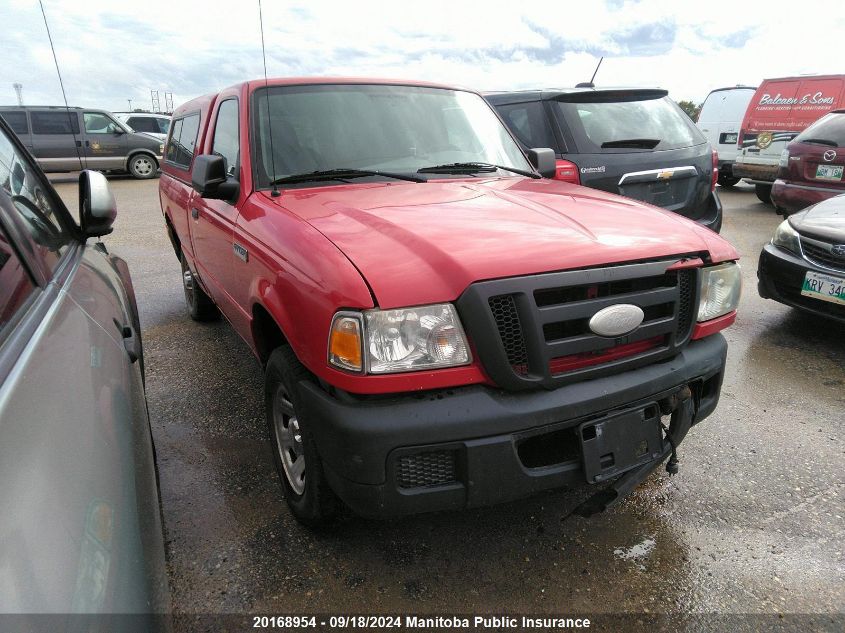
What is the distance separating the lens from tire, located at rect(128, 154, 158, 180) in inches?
612

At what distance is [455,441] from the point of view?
67.0 inches

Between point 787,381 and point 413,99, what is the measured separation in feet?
9.31

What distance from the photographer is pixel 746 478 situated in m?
2.66

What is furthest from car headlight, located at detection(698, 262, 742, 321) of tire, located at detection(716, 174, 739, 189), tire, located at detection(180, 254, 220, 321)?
tire, located at detection(716, 174, 739, 189)

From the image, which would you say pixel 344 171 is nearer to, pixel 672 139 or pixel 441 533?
pixel 441 533

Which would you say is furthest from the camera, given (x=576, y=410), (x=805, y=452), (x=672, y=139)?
(x=672, y=139)

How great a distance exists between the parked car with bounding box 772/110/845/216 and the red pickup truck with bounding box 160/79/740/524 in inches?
207

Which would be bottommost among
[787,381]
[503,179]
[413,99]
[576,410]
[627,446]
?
[787,381]

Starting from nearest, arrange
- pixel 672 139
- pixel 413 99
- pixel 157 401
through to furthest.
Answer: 1. pixel 413 99
2. pixel 157 401
3. pixel 672 139

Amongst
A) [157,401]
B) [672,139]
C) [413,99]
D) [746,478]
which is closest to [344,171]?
[413,99]

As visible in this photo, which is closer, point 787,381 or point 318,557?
point 318,557

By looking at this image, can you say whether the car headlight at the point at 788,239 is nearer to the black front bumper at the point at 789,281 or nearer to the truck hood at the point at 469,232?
the black front bumper at the point at 789,281

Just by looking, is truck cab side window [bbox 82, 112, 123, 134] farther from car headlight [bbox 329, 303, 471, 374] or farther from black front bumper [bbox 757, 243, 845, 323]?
car headlight [bbox 329, 303, 471, 374]

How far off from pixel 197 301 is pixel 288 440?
264cm
